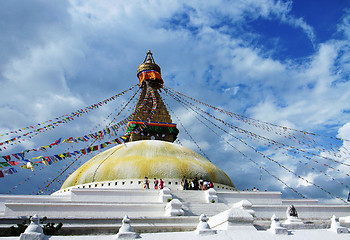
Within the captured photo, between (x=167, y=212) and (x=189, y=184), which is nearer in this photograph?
(x=167, y=212)

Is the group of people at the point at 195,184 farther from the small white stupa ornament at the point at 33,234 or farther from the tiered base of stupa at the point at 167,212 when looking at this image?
the small white stupa ornament at the point at 33,234

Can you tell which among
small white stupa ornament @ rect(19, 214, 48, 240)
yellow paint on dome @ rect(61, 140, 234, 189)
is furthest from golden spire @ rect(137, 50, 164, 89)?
small white stupa ornament @ rect(19, 214, 48, 240)

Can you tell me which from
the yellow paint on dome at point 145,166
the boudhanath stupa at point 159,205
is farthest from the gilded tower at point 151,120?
the yellow paint on dome at point 145,166

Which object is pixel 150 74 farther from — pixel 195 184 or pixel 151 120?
pixel 195 184

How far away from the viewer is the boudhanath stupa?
22.7ft

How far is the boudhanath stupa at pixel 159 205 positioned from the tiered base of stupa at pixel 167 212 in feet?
0.08

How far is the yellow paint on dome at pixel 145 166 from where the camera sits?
47.4ft

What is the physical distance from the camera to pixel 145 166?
14641 millimetres

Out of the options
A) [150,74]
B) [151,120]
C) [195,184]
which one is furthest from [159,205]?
[150,74]

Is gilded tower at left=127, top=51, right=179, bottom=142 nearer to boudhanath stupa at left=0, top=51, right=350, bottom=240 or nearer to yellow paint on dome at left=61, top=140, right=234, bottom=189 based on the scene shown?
boudhanath stupa at left=0, top=51, right=350, bottom=240

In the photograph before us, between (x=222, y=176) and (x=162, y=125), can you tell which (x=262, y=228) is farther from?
(x=162, y=125)

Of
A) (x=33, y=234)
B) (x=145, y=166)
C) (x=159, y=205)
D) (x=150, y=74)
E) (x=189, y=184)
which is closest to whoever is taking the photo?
(x=33, y=234)

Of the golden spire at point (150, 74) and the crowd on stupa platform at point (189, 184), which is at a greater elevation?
the golden spire at point (150, 74)

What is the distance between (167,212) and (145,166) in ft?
14.2
